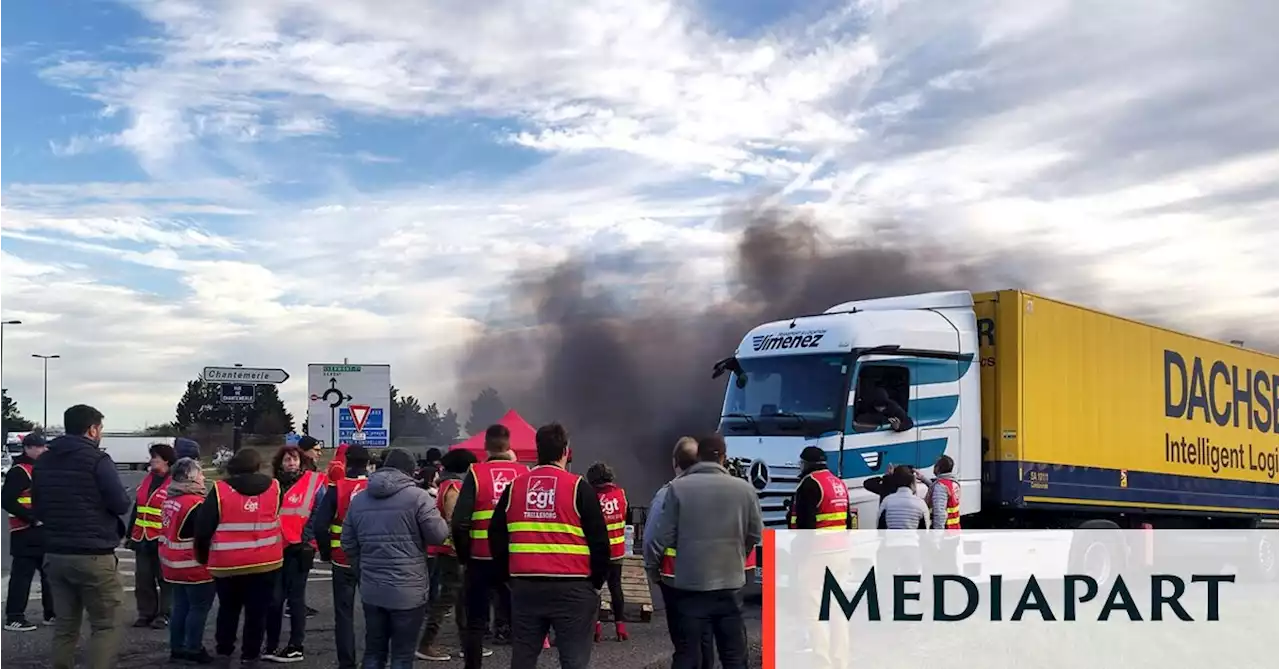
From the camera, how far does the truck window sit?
1244 centimetres

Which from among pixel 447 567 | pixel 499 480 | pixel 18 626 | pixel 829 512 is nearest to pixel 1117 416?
pixel 829 512

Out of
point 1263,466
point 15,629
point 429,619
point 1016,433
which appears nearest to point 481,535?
point 429,619

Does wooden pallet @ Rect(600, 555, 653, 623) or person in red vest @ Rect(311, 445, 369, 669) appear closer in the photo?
person in red vest @ Rect(311, 445, 369, 669)

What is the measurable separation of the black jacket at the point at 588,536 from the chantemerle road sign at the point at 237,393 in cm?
1449

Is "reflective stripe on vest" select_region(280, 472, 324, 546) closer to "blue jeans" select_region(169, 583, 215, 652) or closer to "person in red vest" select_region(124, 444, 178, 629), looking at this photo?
"blue jeans" select_region(169, 583, 215, 652)

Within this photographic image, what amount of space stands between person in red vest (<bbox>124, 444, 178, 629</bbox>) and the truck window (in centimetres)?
655

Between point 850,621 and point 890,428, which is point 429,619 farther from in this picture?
point 890,428

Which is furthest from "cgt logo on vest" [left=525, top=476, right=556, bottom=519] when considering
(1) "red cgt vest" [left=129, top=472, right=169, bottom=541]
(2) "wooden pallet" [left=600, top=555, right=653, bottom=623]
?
(2) "wooden pallet" [left=600, top=555, right=653, bottom=623]

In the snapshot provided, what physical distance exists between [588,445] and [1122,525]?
22.9 meters

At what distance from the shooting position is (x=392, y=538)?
23.5ft

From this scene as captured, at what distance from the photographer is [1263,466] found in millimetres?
17828

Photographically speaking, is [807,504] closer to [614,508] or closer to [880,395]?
[614,508]

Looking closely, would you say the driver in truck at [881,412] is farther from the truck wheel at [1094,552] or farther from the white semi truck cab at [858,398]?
the truck wheel at [1094,552]

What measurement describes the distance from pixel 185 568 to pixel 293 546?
0.97m
